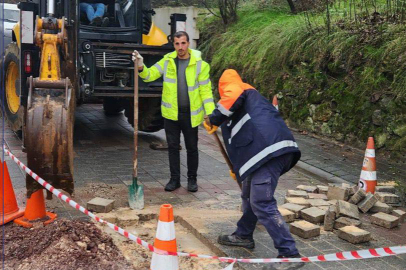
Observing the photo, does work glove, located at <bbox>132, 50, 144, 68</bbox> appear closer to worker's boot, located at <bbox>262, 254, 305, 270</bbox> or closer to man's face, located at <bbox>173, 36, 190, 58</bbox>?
man's face, located at <bbox>173, 36, 190, 58</bbox>

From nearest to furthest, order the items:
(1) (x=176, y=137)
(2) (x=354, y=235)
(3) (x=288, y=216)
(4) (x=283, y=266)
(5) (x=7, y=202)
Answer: (4) (x=283, y=266)
(2) (x=354, y=235)
(5) (x=7, y=202)
(3) (x=288, y=216)
(1) (x=176, y=137)

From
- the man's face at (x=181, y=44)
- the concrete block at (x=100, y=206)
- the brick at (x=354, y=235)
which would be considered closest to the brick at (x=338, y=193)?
the brick at (x=354, y=235)

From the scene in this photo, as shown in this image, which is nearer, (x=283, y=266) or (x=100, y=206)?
(x=283, y=266)

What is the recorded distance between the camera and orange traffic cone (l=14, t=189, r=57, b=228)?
4.88 m

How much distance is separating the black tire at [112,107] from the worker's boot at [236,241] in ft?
19.4

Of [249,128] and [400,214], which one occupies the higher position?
[249,128]

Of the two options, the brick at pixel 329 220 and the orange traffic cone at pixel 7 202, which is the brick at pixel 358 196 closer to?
the brick at pixel 329 220

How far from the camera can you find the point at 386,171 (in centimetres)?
760

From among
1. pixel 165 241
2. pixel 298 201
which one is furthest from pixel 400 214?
pixel 165 241

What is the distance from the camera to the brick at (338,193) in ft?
19.4

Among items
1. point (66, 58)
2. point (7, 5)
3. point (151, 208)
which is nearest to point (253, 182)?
point (151, 208)

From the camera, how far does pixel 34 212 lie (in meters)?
4.93

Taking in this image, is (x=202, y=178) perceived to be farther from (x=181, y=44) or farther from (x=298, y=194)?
(x=181, y=44)

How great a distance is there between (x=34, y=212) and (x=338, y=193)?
10.7 ft
